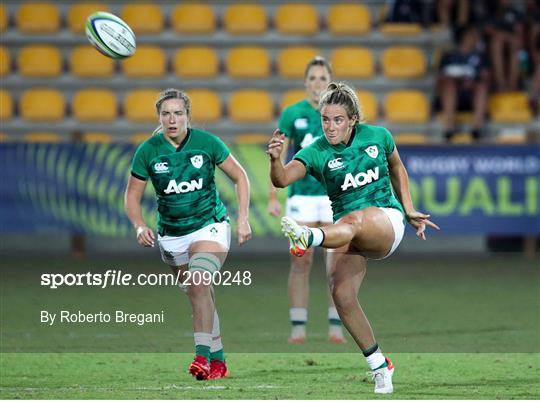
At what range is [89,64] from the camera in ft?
64.3

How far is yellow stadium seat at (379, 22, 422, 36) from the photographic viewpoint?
795 inches

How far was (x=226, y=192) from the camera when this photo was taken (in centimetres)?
1614

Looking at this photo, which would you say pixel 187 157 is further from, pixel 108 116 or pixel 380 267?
pixel 108 116

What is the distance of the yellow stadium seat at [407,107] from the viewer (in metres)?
19.1

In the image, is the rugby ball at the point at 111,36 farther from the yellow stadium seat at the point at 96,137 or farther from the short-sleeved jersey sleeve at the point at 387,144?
the yellow stadium seat at the point at 96,137

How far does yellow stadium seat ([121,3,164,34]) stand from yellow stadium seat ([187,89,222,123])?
1.63 metres

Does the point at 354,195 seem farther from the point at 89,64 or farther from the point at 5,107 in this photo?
the point at 89,64

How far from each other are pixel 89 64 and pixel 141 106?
4.22 ft

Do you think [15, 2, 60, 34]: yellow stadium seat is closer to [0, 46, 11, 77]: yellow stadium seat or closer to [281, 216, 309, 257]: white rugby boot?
[0, 46, 11, 77]: yellow stadium seat

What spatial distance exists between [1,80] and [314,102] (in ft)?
34.1

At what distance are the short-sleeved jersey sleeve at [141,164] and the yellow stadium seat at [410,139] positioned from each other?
28.5 feet

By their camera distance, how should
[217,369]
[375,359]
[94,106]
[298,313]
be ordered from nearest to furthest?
[375,359]
[217,369]
[298,313]
[94,106]

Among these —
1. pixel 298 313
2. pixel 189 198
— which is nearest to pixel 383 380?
pixel 189 198

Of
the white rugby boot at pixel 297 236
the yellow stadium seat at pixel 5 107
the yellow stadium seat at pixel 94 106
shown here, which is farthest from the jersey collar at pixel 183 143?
the yellow stadium seat at pixel 5 107
